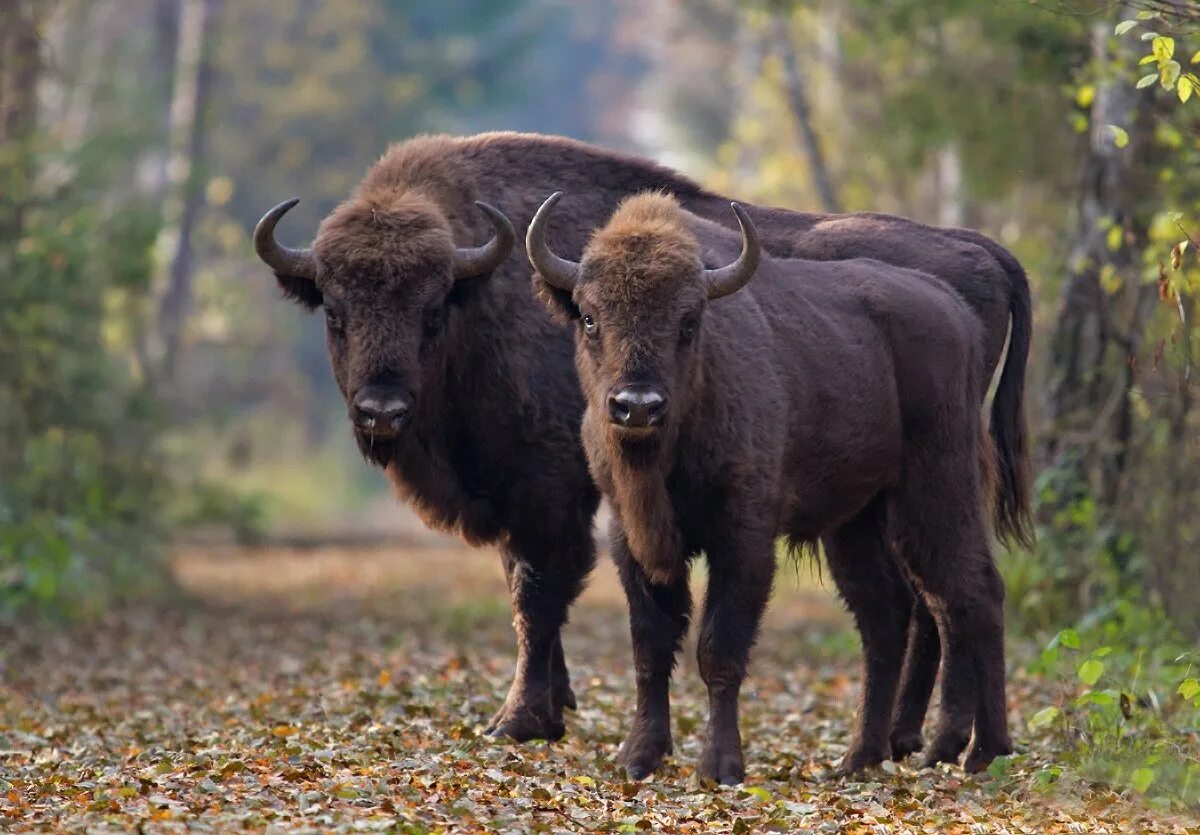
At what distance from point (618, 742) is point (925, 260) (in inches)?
129

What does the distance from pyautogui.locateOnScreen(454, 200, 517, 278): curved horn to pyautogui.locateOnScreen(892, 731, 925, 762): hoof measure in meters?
3.37

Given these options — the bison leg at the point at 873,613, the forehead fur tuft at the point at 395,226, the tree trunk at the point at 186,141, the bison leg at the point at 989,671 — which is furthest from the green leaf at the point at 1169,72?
the tree trunk at the point at 186,141

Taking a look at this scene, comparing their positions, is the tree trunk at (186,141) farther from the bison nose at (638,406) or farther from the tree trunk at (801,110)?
the bison nose at (638,406)

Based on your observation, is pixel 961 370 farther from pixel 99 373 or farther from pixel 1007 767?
pixel 99 373

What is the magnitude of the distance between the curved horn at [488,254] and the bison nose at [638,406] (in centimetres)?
214

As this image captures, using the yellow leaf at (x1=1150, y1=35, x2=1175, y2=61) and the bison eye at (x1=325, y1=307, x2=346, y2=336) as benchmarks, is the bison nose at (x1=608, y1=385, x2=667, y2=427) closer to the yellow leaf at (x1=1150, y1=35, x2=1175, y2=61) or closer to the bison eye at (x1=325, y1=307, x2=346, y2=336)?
the bison eye at (x1=325, y1=307, x2=346, y2=336)

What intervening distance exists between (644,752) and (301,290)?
3.34 meters

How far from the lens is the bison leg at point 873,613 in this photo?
8.98 meters

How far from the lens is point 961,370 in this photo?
9.37m

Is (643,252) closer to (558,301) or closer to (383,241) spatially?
(558,301)

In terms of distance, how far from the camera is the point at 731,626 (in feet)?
27.2

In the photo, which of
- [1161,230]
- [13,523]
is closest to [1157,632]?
[1161,230]

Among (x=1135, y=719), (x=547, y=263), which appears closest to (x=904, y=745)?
(x=1135, y=719)

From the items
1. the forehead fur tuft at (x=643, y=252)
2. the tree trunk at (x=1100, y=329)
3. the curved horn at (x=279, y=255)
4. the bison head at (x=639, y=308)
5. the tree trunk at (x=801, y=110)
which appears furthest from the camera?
the tree trunk at (x=801, y=110)
